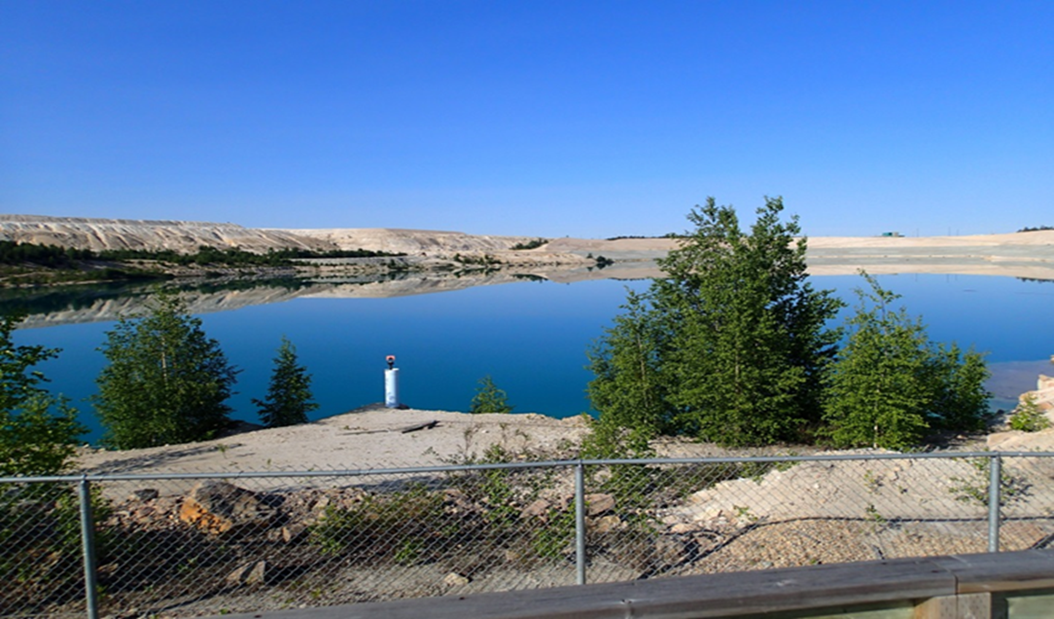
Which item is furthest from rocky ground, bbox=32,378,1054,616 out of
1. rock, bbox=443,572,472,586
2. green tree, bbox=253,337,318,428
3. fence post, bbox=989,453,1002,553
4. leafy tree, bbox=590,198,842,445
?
green tree, bbox=253,337,318,428

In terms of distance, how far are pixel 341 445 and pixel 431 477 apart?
4.57 metres

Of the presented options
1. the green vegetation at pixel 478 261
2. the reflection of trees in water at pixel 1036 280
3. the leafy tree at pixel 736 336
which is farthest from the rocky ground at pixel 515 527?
the green vegetation at pixel 478 261

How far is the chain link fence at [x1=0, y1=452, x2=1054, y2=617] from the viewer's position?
5.48 metres

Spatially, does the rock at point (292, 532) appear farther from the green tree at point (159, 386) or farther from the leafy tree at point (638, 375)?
the green tree at point (159, 386)

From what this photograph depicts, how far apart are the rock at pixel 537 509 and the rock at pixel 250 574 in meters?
2.80

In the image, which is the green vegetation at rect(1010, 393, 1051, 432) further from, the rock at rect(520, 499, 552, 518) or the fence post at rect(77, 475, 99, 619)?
the fence post at rect(77, 475, 99, 619)

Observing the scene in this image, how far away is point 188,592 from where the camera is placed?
5.67 meters

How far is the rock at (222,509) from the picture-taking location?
723 centimetres

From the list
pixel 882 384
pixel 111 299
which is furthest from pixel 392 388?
pixel 111 299

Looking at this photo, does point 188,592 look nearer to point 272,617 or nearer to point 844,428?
point 272,617

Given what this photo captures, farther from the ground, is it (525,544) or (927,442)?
(525,544)

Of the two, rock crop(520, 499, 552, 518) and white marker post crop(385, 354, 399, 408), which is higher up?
rock crop(520, 499, 552, 518)

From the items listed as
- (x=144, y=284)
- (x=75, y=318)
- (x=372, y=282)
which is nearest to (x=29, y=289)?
(x=144, y=284)

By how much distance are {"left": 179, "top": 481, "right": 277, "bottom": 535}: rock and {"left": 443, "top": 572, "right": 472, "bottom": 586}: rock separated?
264 centimetres
